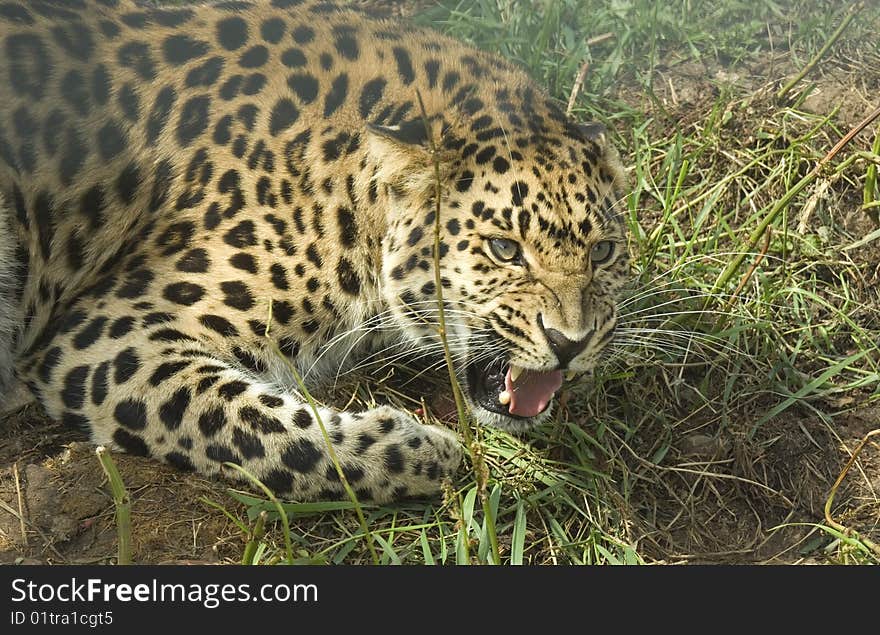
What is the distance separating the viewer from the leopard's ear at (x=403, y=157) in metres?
5.33

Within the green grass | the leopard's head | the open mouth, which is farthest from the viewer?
the open mouth

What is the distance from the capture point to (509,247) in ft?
17.0

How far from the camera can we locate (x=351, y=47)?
5.84 meters

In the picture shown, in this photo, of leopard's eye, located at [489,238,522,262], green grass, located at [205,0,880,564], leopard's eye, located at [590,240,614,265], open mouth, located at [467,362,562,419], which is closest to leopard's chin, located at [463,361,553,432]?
open mouth, located at [467,362,562,419]

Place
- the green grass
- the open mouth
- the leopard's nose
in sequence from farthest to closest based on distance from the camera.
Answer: the open mouth → the green grass → the leopard's nose

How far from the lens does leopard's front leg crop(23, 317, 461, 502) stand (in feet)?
16.9

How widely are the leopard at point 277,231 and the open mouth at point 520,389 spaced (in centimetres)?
1

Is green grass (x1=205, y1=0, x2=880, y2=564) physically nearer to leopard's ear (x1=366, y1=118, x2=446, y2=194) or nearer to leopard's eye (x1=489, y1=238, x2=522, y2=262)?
leopard's eye (x1=489, y1=238, x2=522, y2=262)

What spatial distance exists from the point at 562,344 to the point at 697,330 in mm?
1708

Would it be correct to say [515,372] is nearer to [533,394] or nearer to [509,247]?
[533,394]

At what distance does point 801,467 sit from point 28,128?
4.46m

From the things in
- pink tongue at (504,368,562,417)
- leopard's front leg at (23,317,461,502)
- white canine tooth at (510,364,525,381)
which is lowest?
leopard's front leg at (23,317,461,502)

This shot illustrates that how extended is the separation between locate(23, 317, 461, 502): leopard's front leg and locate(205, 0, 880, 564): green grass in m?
→ 0.17

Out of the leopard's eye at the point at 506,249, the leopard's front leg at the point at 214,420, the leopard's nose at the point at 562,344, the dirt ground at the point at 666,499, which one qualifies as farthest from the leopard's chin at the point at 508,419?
the leopard's eye at the point at 506,249
